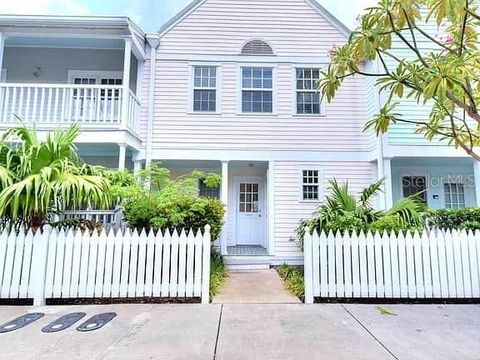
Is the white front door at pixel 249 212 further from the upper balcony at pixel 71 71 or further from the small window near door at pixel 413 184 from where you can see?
the small window near door at pixel 413 184

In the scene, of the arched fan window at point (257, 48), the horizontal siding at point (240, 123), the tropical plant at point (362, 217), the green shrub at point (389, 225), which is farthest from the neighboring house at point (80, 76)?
the green shrub at point (389, 225)

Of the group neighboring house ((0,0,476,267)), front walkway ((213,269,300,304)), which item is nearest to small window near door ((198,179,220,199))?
neighboring house ((0,0,476,267))

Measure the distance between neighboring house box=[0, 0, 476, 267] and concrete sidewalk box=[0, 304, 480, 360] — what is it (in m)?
4.47

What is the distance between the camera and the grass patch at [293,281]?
601 centimetres

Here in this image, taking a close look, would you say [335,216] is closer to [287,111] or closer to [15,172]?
[287,111]

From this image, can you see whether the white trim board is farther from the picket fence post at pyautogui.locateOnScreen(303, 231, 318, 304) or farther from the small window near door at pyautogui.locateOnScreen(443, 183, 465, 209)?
the picket fence post at pyautogui.locateOnScreen(303, 231, 318, 304)

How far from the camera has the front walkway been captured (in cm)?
561

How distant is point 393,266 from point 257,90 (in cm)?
667

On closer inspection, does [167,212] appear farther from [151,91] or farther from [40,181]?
[151,91]

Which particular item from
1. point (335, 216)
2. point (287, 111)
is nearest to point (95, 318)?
point (335, 216)

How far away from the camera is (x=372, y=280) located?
18.1ft

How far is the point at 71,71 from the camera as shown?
34.3ft

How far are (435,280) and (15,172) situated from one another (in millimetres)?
7534

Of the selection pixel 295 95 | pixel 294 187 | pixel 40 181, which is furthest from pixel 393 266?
pixel 295 95
